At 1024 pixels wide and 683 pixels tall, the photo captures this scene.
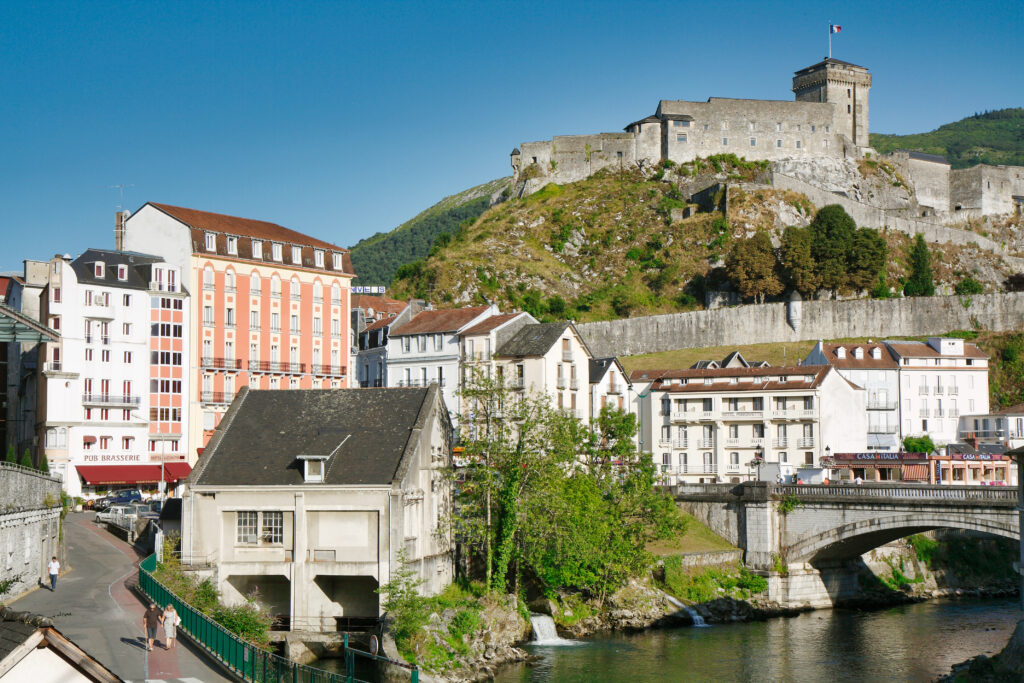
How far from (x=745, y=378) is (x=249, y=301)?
31730mm

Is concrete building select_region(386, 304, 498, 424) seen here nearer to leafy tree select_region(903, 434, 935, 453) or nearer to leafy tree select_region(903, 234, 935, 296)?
leafy tree select_region(903, 434, 935, 453)

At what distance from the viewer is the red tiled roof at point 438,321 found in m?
69.8

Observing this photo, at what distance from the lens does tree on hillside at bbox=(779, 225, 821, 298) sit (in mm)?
100125

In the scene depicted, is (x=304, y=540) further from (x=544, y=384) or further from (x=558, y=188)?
(x=558, y=188)

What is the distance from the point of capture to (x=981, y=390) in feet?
265

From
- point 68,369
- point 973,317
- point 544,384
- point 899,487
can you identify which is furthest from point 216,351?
point 973,317

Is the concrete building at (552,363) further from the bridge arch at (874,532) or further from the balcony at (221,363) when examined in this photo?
the balcony at (221,363)

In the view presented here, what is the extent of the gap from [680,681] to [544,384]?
27647mm

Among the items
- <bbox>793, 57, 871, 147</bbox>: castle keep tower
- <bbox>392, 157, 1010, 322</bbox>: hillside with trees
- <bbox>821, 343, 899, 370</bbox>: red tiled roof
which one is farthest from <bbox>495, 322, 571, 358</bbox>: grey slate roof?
<bbox>793, 57, 871, 147</bbox>: castle keep tower

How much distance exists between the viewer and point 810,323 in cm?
9825

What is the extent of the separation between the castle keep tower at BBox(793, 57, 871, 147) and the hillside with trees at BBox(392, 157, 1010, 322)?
49.1 ft

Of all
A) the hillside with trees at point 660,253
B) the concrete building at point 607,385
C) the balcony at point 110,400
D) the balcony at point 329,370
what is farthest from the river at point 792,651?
the hillside with trees at point 660,253

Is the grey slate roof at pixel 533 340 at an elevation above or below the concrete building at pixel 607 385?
above

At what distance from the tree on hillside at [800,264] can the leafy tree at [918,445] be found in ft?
87.8
